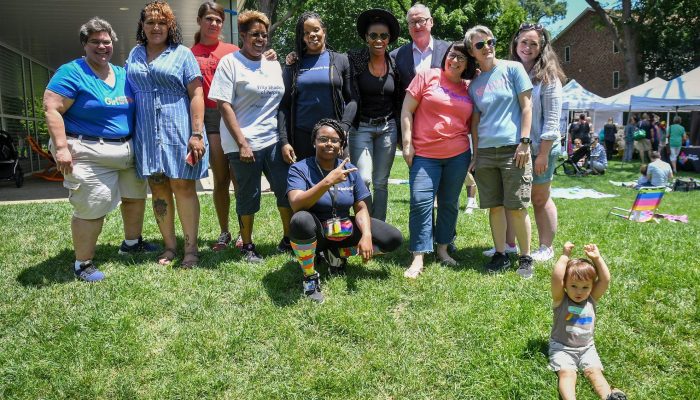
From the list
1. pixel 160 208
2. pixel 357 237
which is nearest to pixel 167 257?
pixel 160 208

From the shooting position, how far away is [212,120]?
4.55 meters

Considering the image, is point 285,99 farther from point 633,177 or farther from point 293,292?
point 633,177

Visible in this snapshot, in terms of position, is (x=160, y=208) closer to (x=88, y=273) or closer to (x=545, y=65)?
(x=88, y=273)

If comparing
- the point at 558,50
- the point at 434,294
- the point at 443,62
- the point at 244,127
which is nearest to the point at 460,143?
the point at 443,62

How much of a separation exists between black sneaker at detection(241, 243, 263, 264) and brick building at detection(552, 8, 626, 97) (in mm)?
39561

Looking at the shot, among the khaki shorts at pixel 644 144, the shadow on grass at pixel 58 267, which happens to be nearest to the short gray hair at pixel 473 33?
the shadow on grass at pixel 58 267

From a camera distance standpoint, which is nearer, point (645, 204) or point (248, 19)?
point (248, 19)

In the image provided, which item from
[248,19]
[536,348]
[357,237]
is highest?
[248,19]

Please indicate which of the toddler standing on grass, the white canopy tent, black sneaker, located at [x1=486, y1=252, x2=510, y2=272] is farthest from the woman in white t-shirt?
the white canopy tent

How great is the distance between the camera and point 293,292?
372cm

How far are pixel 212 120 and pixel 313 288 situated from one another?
188cm

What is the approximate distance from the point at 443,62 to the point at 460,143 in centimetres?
68

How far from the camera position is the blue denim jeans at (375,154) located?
14.2 feet

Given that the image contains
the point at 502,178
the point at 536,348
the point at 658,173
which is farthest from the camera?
the point at 658,173
